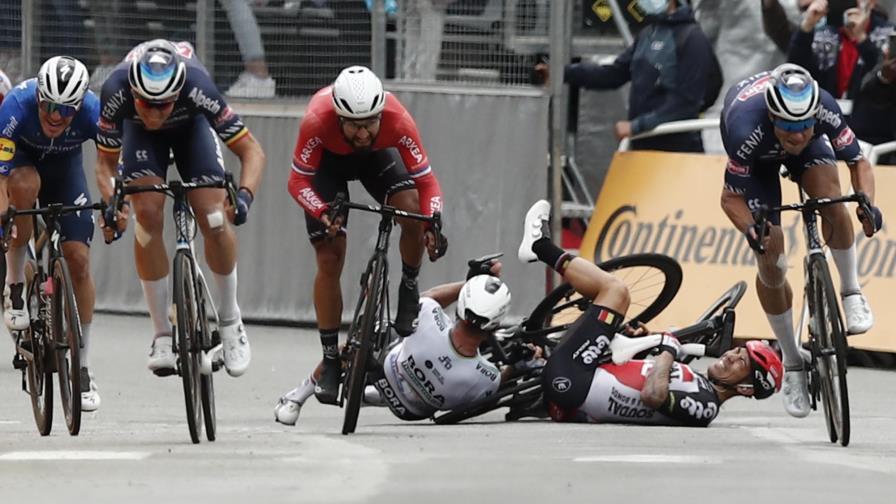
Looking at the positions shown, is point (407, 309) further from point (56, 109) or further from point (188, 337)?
point (56, 109)

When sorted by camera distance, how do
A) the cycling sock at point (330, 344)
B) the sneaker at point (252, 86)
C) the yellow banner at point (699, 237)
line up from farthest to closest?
the sneaker at point (252, 86) < the yellow banner at point (699, 237) < the cycling sock at point (330, 344)

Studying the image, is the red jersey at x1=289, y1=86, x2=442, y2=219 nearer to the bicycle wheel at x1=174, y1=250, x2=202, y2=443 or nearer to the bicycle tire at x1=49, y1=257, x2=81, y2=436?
the bicycle wheel at x1=174, y1=250, x2=202, y2=443

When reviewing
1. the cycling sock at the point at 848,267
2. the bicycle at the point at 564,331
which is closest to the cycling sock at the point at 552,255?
the bicycle at the point at 564,331

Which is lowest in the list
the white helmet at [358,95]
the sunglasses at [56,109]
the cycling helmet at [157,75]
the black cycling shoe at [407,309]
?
the black cycling shoe at [407,309]

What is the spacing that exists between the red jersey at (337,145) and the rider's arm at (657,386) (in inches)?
55.6

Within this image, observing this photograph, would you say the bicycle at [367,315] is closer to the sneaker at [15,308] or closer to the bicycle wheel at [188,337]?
the bicycle wheel at [188,337]

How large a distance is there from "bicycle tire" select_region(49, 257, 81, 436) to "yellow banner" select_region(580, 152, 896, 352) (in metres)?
5.59

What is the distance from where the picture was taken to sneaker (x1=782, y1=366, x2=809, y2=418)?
1134cm

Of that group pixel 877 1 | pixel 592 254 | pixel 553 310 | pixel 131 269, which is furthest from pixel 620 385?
pixel 131 269

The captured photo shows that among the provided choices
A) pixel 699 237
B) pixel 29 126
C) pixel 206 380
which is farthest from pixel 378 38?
pixel 206 380

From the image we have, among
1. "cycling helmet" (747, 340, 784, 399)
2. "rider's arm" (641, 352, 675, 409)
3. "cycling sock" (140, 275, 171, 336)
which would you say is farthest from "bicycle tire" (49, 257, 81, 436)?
"cycling helmet" (747, 340, 784, 399)

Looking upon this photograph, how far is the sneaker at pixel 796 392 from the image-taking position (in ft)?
37.2

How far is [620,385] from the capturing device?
11133 mm

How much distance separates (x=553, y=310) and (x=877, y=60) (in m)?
4.24
